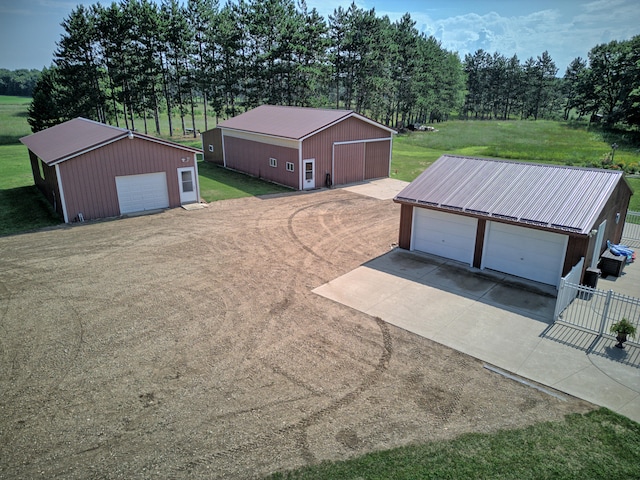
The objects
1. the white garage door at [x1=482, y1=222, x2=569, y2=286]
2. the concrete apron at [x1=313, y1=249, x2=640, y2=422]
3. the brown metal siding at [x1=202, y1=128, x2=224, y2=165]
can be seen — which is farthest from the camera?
the brown metal siding at [x1=202, y1=128, x2=224, y2=165]

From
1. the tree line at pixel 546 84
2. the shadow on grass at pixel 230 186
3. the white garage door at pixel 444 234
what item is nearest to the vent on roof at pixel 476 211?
the white garage door at pixel 444 234

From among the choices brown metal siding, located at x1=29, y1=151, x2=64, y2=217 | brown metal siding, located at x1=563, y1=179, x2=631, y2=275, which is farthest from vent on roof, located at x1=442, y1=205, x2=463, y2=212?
brown metal siding, located at x1=29, y1=151, x2=64, y2=217

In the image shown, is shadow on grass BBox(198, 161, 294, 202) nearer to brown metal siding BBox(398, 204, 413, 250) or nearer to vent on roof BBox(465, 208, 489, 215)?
brown metal siding BBox(398, 204, 413, 250)

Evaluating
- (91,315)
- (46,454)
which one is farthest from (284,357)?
(91,315)

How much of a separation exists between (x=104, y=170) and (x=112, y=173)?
358 millimetres

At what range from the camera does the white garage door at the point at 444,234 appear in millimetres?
14938

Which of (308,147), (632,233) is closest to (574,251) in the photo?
(632,233)

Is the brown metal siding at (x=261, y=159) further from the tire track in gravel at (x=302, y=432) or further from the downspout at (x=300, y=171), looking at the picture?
the tire track in gravel at (x=302, y=432)

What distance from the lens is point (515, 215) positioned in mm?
13273

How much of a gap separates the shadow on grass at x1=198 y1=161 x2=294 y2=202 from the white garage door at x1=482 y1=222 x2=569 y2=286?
551 inches

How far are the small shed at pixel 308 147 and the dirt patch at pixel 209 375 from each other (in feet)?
37.3

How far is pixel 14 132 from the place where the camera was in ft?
165

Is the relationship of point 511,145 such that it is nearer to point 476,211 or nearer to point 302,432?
point 476,211

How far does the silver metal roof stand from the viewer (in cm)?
1277
